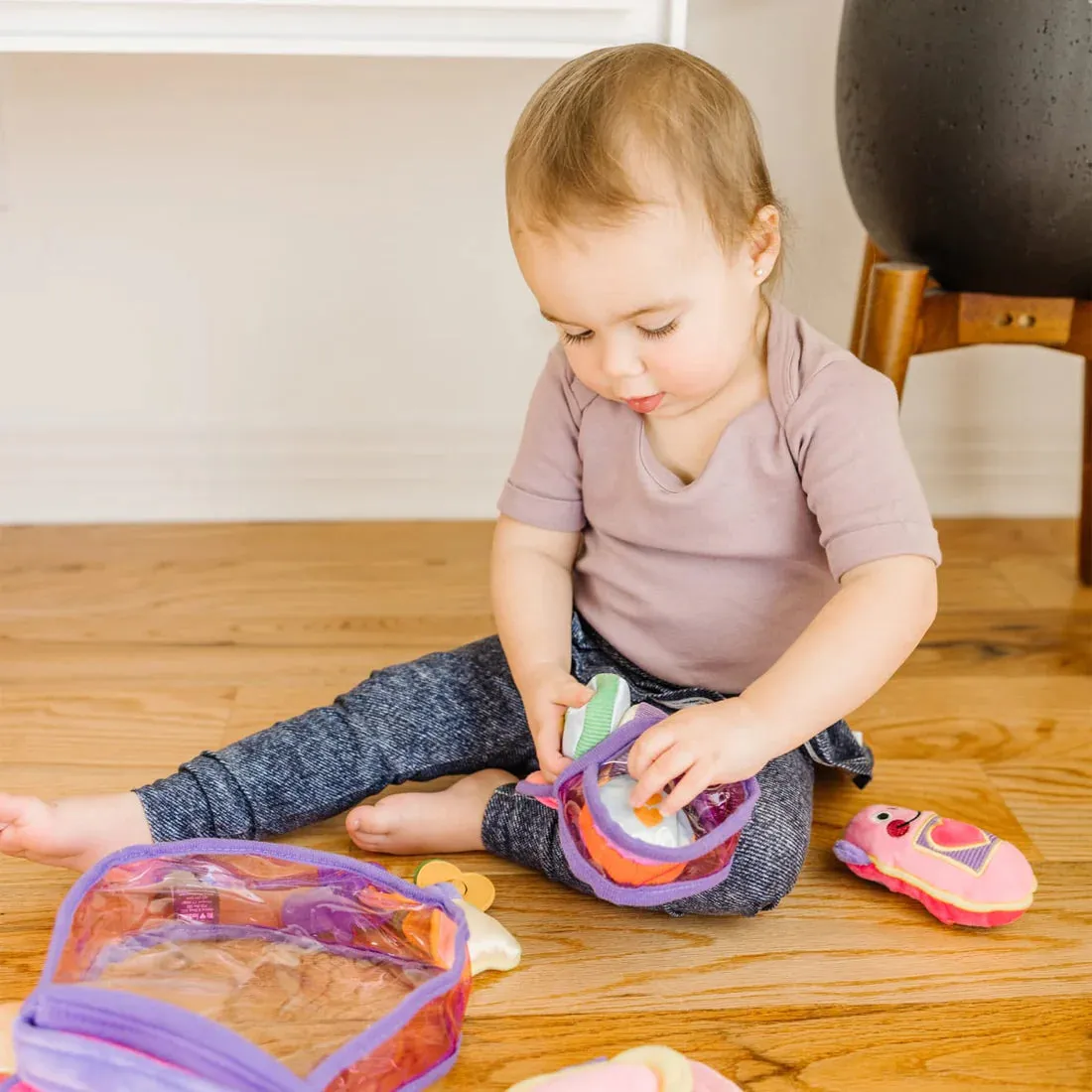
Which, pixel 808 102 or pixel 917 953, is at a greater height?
pixel 808 102

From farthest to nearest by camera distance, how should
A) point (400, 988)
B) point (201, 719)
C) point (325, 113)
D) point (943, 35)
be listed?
point (325, 113) < point (201, 719) < point (943, 35) < point (400, 988)

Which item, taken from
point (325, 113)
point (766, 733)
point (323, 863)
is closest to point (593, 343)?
point (766, 733)

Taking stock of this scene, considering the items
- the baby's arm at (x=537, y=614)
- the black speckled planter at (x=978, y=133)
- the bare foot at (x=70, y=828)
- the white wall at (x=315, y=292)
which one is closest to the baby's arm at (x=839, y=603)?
the baby's arm at (x=537, y=614)

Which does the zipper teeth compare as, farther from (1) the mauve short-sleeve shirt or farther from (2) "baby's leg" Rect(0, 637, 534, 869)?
(1) the mauve short-sleeve shirt

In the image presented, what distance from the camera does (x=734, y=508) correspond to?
2.94ft

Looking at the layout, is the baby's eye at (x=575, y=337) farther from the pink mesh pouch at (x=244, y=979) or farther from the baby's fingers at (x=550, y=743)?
the pink mesh pouch at (x=244, y=979)

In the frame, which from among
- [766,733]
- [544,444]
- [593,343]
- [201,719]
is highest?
[593,343]

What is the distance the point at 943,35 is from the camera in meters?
0.97

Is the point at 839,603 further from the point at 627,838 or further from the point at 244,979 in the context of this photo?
the point at 244,979

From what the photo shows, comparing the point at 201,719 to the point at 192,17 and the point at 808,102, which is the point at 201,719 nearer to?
the point at 192,17

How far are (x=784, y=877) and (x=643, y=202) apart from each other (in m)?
0.42

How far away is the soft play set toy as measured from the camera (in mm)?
752

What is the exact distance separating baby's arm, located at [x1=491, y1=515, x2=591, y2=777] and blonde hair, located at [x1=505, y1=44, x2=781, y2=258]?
0.27 metres

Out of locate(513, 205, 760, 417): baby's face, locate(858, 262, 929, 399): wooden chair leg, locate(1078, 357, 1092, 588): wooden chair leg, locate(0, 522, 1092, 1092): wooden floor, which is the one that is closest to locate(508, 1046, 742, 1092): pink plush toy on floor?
locate(0, 522, 1092, 1092): wooden floor
